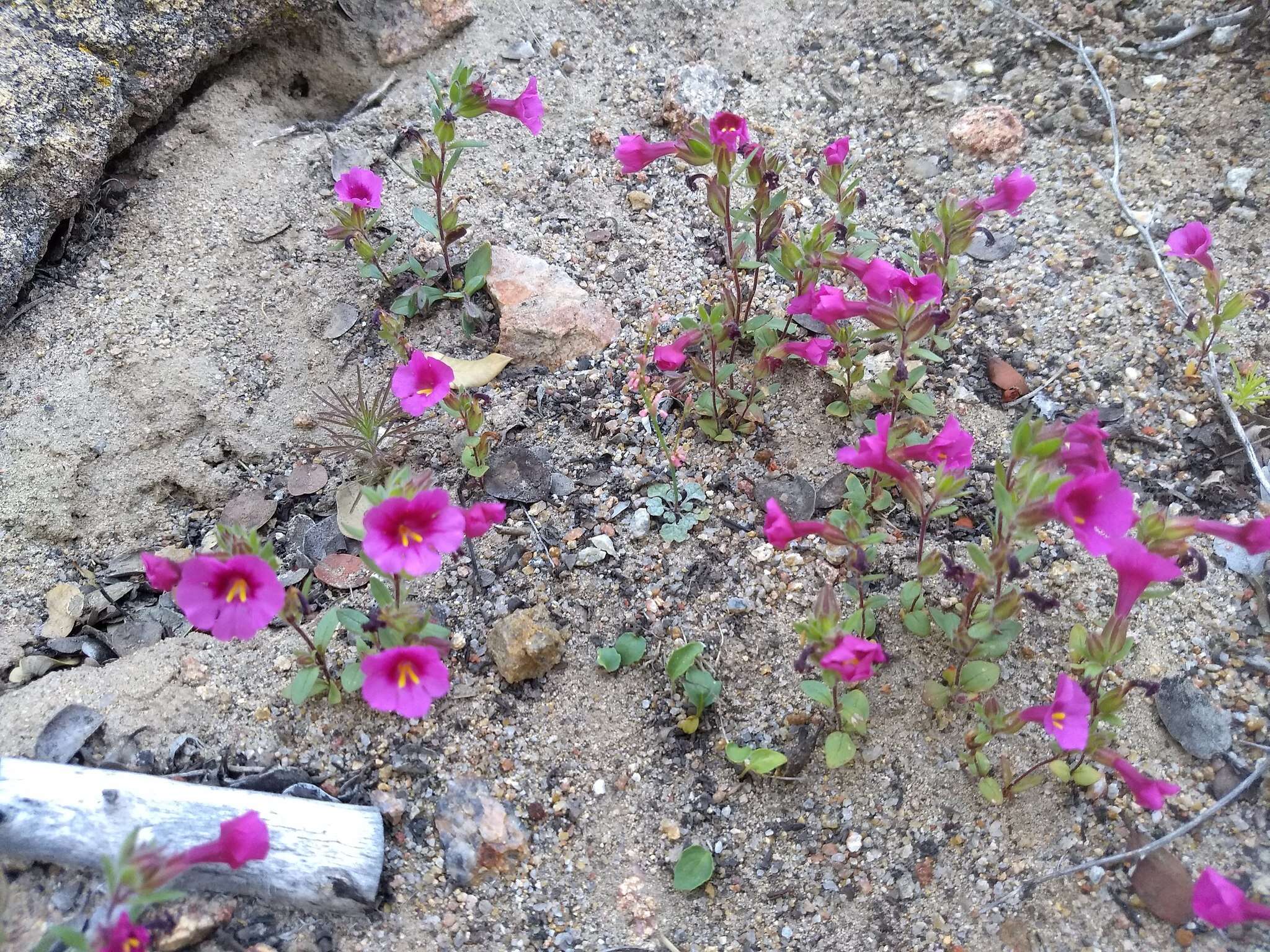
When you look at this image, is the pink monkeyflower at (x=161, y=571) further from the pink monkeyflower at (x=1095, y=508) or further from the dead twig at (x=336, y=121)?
the dead twig at (x=336, y=121)

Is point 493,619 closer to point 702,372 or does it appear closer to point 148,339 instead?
point 702,372

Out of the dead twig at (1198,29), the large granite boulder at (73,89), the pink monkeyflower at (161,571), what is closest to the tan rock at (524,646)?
the pink monkeyflower at (161,571)

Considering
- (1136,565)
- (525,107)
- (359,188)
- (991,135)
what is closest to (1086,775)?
(1136,565)

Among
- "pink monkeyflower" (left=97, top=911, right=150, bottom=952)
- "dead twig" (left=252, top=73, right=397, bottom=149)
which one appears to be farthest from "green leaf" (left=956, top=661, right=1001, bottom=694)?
"dead twig" (left=252, top=73, right=397, bottom=149)

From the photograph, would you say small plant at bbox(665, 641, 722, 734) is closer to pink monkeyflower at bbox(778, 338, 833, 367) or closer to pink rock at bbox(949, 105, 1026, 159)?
pink monkeyflower at bbox(778, 338, 833, 367)

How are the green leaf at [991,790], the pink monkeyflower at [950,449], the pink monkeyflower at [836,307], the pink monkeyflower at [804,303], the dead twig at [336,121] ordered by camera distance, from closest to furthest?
the green leaf at [991,790], the pink monkeyflower at [950,449], the pink monkeyflower at [836,307], the pink monkeyflower at [804,303], the dead twig at [336,121]

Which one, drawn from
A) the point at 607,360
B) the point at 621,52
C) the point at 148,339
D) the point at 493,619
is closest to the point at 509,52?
the point at 621,52
